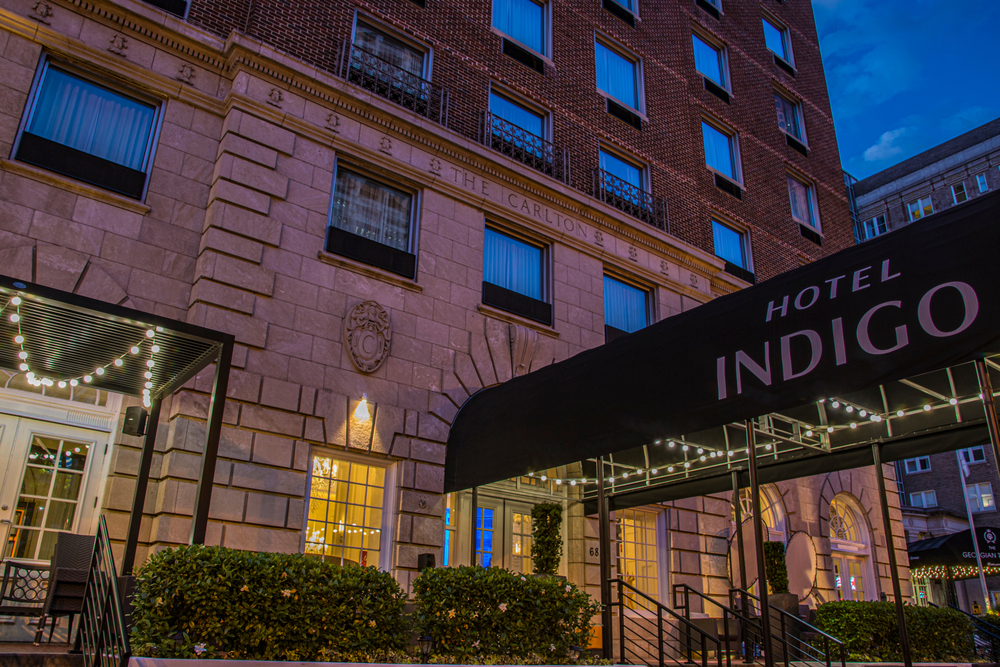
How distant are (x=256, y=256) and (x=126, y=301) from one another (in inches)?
80.0

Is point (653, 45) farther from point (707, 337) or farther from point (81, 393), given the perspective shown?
point (81, 393)

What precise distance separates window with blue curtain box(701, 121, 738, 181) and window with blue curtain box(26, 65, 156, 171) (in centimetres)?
1535

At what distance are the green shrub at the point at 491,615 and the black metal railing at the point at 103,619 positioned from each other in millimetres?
3191

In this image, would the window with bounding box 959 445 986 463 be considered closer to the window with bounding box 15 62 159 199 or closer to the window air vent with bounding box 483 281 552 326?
the window air vent with bounding box 483 281 552 326

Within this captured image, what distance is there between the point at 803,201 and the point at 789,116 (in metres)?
3.40

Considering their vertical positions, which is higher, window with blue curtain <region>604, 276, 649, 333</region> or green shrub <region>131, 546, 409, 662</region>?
window with blue curtain <region>604, 276, 649, 333</region>

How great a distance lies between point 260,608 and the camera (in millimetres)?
6641

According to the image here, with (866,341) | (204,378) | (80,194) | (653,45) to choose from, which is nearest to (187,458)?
(204,378)

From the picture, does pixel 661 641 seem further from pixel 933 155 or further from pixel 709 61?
pixel 933 155

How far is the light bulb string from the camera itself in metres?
7.58

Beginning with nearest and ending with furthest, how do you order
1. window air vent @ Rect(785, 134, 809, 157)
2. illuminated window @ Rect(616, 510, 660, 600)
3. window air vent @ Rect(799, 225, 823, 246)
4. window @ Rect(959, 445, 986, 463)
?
illuminated window @ Rect(616, 510, 660, 600) → window air vent @ Rect(799, 225, 823, 246) → window air vent @ Rect(785, 134, 809, 157) → window @ Rect(959, 445, 986, 463)

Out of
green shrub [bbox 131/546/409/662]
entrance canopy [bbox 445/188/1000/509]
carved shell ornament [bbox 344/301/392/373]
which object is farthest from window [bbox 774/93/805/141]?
green shrub [bbox 131/546/409/662]

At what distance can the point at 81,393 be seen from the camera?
10164mm

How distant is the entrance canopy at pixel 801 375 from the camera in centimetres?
643
